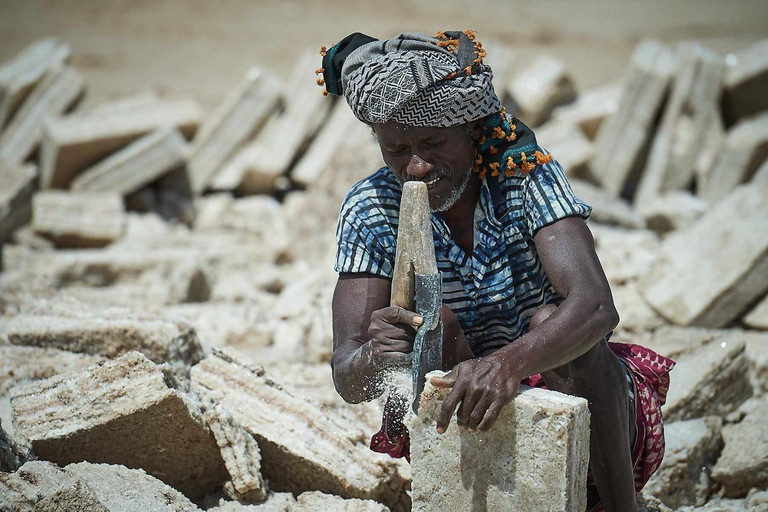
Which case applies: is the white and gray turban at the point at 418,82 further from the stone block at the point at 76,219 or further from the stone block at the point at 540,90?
the stone block at the point at 540,90

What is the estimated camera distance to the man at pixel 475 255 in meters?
2.74

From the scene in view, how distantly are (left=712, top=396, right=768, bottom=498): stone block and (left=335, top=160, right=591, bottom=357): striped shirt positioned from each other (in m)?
1.37

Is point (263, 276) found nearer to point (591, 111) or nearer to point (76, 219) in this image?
point (76, 219)

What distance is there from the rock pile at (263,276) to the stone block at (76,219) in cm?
3

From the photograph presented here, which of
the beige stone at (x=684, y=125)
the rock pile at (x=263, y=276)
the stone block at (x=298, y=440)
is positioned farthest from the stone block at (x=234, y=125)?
the stone block at (x=298, y=440)

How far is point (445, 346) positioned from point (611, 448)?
2.19ft

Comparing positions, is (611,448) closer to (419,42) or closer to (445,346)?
(445,346)

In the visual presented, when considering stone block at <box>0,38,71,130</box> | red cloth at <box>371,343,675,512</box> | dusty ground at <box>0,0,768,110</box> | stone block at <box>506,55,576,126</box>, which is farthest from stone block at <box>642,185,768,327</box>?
dusty ground at <box>0,0,768,110</box>

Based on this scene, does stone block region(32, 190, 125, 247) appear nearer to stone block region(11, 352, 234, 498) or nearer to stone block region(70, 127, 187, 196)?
stone block region(70, 127, 187, 196)

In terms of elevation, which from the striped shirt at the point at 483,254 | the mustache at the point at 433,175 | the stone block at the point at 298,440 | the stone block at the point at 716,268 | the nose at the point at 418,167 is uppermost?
the nose at the point at 418,167

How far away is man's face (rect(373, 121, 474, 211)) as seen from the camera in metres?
2.91

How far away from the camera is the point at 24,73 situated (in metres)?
10.2

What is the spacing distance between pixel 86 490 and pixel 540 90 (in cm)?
788

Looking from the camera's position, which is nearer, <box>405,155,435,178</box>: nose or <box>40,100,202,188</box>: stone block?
<box>405,155,435,178</box>: nose
